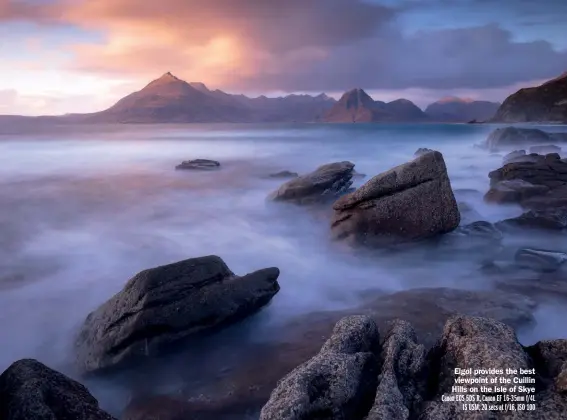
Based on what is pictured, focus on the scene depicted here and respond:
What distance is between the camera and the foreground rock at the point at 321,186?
42.8 feet

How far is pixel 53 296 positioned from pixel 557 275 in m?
8.45

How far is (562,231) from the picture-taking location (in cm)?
965

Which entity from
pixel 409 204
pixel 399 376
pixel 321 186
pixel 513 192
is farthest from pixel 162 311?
pixel 513 192

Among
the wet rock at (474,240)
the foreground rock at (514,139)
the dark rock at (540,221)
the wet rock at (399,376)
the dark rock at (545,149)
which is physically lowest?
→ the wet rock at (474,240)

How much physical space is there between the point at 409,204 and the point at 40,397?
6915 millimetres

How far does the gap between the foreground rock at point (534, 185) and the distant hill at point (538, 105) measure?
5742 centimetres

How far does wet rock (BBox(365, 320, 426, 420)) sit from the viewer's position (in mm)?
3203

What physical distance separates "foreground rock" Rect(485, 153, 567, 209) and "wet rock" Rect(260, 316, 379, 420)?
30.6ft

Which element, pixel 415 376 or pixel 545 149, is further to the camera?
pixel 545 149

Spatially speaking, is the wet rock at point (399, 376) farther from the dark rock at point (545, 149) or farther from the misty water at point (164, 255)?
the dark rock at point (545, 149)

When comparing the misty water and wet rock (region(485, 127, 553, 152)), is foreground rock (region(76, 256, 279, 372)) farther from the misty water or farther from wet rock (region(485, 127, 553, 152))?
wet rock (region(485, 127, 553, 152))

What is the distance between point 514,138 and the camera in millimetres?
29750

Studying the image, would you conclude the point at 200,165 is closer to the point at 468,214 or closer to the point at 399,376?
the point at 468,214

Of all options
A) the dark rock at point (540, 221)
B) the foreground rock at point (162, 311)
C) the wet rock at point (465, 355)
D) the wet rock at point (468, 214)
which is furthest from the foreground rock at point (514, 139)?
the wet rock at point (465, 355)
